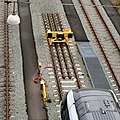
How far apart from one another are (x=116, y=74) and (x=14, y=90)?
6.75m

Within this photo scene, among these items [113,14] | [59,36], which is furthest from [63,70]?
[113,14]

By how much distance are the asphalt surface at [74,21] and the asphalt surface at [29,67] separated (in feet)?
11.0

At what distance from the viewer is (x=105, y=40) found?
25.2 meters

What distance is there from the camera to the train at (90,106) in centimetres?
1391

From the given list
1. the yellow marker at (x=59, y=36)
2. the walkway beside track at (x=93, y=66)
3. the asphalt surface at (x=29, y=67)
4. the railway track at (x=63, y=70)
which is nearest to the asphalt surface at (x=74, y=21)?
the walkway beside track at (x=93, y=66)

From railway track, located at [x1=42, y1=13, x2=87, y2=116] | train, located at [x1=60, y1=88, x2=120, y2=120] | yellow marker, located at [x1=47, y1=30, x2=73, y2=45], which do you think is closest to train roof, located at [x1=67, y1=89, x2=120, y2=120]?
train, located at [x1=60, y1=88, x2=120, y2=120]

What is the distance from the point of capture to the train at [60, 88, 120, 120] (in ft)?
45.6

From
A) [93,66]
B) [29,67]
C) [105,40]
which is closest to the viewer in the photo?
[29,67]

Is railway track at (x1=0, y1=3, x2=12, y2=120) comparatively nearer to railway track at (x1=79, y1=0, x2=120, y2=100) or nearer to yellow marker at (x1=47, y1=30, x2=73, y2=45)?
yellow marker at (x1=47, y1=30, x2=73, y2=45)

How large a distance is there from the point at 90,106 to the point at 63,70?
23.2 ft

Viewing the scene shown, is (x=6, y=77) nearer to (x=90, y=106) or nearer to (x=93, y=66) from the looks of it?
(x=93, y=66)

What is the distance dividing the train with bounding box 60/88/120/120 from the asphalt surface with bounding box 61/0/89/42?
9750 millimetres

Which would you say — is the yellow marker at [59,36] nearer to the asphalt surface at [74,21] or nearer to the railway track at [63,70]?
the railway track at [63,70]

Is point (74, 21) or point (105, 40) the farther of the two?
point (74, 21)
